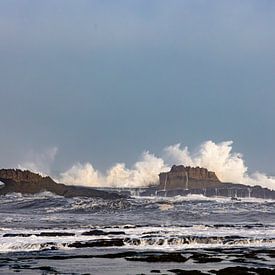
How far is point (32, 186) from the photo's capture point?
373ft

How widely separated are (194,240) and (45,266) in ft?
34.3

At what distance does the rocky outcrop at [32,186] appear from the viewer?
361 feet

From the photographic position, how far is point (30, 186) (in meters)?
114

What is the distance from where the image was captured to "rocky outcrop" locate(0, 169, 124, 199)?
11006cm

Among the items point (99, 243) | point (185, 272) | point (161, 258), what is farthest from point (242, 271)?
point (99, 243)

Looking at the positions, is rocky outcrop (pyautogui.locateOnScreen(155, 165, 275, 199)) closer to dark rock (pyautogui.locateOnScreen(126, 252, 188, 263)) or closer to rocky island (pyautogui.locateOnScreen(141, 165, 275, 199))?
rocky island (pyautogui.locateOnScreen(141, 165, 275, 199))

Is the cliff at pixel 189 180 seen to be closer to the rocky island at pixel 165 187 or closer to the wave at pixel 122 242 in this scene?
the rocky island at pixel 165 187

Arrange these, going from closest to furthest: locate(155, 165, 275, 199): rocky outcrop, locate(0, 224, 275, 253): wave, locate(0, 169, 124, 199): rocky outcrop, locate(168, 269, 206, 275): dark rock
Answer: locate(168, 269, 206, 275): dark rock < locate(0, 224, 275, 253): wave < locate(0, 169, 124, 199): rocky outcrop < locate(155, 165, 275, 199): rocky outcrop

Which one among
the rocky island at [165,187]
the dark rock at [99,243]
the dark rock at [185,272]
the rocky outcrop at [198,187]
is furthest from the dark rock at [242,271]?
the rocky outcrop at [198,187]

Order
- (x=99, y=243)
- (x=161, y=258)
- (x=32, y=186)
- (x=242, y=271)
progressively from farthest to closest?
(x=32, y=186) → (x=99, y=243) → (x=161, y=258) → (x=242, y=271)

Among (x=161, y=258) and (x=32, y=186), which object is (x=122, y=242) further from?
(x=32, y=186)

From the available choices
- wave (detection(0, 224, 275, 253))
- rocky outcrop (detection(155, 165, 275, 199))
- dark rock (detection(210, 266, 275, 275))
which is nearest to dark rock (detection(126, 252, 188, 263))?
dark rock (detection(210, 266, 275, 275))

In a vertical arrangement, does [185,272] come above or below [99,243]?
below

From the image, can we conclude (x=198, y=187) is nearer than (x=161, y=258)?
No
